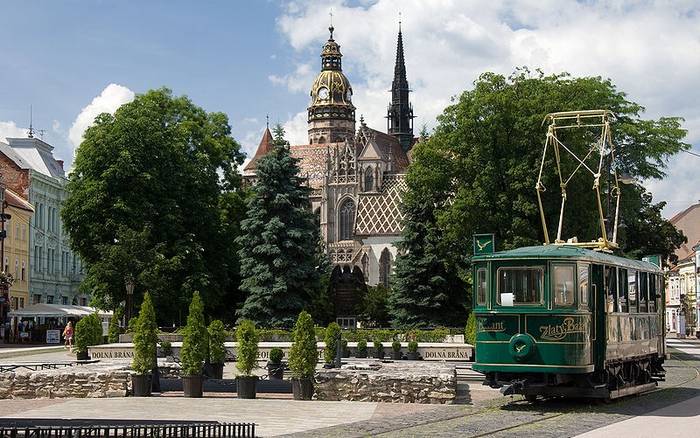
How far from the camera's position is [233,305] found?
186 feet

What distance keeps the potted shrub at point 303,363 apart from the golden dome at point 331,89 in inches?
5672

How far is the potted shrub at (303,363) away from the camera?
22.2m

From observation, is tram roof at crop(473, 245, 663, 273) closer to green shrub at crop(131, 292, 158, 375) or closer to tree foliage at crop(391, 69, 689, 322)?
green shrub at crop(131, 292, 158, 375)

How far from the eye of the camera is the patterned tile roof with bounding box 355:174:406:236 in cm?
12912

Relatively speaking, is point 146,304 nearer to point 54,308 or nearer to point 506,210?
point 506,210

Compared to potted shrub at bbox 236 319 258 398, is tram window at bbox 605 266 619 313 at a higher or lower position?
higher

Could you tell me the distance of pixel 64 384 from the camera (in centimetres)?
2253

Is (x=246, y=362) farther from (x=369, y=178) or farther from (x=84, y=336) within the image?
(x=369, y=178)

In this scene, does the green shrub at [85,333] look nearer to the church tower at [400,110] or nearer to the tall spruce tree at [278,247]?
the tall spruce tree at [278,247]

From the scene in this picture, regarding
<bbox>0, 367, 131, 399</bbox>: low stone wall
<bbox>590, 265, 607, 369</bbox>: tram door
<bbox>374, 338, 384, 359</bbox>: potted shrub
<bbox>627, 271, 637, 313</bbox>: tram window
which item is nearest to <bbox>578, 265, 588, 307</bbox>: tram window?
<bbox>590, 265, 607, 369</bbox>: tram door

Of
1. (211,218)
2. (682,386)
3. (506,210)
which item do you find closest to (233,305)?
(211,218)

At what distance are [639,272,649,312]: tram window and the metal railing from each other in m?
11.7

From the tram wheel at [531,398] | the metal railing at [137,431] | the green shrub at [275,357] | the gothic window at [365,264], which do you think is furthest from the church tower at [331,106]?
the metal railing at [137,431]

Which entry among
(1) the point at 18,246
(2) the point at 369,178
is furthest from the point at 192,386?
(2) the point at 369,178
